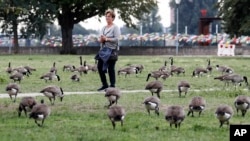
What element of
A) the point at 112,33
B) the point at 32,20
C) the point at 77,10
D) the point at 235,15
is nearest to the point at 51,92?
the point at 112,33

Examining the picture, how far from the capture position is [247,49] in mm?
72188

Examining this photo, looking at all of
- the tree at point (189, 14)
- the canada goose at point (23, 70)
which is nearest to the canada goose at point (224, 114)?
the canada goose at point (23, 70)

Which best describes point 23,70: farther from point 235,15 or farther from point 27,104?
point 235,15

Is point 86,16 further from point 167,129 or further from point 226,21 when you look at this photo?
point 167,129

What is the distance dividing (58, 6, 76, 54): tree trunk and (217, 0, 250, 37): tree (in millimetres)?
19057

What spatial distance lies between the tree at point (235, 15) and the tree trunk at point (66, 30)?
62.5ft

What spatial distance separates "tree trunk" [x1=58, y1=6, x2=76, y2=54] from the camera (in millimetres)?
68562

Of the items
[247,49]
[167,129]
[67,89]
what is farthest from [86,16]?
[167,129]

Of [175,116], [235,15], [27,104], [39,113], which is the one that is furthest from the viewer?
[235,15]

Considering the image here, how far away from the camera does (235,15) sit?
5466 cm

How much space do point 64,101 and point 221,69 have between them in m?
14.0

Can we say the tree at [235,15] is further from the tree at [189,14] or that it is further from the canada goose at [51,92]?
the tree at [189,14]

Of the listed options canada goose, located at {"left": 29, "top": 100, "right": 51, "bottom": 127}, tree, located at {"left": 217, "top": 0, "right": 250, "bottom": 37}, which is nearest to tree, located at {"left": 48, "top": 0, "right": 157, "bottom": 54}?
tree, located at {"left": 217, "top": 0, "right": 250, "bottom": 37}

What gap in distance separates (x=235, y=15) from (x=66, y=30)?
823 inches
